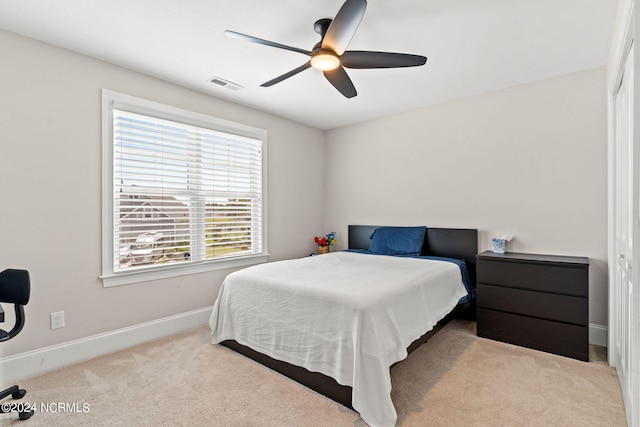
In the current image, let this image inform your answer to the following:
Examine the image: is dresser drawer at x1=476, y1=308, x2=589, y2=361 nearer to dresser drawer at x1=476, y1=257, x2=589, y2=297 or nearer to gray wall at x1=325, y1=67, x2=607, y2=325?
dresser drawer at x1=476, y1=257, x2=589, y2=297

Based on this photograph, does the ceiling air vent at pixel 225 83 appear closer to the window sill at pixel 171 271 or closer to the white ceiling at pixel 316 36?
the white ceiling at pixel 316 36

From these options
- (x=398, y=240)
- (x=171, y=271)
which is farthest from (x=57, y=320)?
(x=398, y=240)

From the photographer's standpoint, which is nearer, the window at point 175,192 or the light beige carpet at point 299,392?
the light beige carpet at point 299,392

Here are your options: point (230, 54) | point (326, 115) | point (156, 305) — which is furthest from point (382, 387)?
point (326, 115)

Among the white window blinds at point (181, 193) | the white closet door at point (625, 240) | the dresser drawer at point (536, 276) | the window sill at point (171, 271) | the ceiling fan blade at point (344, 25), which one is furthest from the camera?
the white window blinds at point (181, 193)

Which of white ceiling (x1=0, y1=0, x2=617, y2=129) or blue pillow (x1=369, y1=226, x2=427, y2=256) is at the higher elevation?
white ceiling (x1=0, y1=0, x2=617, y2=129)

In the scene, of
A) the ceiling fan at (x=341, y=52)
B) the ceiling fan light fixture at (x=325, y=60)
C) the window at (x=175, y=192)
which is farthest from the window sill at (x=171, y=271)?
the ceiling fan light fixture at (x=325, y=60)

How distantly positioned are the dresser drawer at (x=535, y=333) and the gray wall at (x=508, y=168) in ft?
1.82

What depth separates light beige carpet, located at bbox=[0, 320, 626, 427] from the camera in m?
1.81

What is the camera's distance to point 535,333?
8.89 ft

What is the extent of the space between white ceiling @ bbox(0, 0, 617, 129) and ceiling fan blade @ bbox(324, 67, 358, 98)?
0.31 metres

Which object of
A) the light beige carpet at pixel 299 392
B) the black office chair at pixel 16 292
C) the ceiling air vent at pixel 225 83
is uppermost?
the ceiling air vent at pixel 225 83

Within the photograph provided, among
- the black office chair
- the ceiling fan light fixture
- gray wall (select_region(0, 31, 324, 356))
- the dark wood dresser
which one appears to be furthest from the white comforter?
the ceiling fan light fixture

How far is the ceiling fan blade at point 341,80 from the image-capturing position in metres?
2.32
